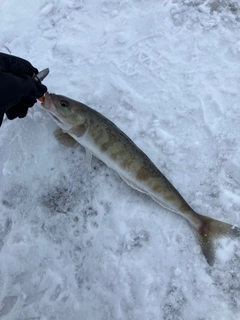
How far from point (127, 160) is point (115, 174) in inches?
11.9

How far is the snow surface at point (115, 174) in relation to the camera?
9.25 feet

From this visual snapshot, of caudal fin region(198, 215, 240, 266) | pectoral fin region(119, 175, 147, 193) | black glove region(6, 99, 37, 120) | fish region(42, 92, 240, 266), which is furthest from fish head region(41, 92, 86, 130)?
caudal fin region(198, 215, 240, 266)

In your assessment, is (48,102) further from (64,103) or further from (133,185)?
(133,185)

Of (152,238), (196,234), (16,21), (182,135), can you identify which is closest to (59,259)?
(152,238)

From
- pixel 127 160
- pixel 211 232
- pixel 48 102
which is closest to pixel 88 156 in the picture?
pixel 127 160

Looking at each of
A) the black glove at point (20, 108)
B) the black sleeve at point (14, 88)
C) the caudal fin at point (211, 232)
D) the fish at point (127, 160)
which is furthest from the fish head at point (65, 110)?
the caudal fin at point (211, 232)

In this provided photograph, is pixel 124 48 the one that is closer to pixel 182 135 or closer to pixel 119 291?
pixel 182 135

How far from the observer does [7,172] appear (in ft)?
10.5

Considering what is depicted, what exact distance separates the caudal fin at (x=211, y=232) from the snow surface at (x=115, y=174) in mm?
85

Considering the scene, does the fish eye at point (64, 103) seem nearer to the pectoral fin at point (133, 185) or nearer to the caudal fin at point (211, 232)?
the pectoral fin at point (133, 185)

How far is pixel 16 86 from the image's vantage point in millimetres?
2580

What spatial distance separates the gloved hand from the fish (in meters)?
0.22

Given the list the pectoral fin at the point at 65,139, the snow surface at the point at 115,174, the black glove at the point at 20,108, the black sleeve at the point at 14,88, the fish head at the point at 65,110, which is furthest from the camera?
the pectoral fin at the point at 65,139

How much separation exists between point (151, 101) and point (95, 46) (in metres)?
1.04
